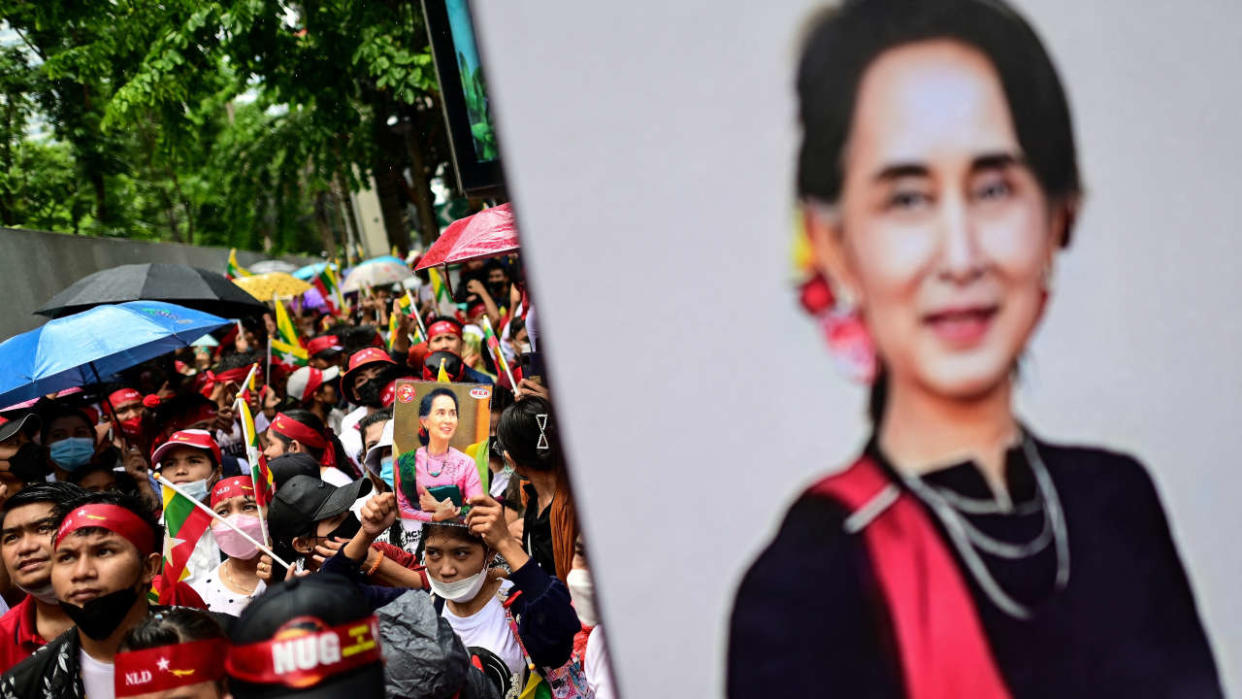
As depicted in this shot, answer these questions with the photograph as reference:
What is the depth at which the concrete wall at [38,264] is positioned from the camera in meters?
9.95

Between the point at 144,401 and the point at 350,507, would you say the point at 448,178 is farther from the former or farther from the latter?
the point at 350,507

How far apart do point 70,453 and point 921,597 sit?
566 centimetres

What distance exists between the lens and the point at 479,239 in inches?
256

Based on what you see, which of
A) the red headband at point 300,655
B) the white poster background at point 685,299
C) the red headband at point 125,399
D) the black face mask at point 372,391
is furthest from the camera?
the red headband at point 125,399

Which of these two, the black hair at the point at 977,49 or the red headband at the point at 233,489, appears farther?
the red headband at the point at 233,489

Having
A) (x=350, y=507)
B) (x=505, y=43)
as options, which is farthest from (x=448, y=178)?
(x=505, y=43)

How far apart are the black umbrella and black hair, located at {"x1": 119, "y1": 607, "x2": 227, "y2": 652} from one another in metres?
5.33

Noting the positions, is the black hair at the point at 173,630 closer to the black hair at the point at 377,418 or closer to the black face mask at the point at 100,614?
the black face mask at the point at 100,614

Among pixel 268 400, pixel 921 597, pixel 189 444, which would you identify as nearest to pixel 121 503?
pixel 189 444

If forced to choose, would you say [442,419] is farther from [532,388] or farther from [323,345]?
[323,345]

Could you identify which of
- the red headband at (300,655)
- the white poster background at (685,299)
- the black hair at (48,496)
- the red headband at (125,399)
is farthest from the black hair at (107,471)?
the white poster background at (685,299)

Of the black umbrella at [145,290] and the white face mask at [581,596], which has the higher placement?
the black umbrella at [145,290]

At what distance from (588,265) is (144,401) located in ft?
24.5

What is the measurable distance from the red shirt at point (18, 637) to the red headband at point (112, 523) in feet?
2.00
